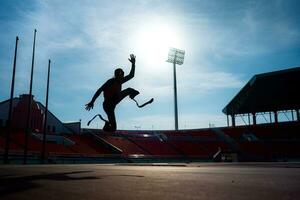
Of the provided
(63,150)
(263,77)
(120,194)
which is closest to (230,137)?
(263,77)

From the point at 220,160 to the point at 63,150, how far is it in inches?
778

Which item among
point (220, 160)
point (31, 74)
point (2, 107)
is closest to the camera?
point (31, 74)

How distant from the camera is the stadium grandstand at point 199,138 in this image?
43969 millimetres

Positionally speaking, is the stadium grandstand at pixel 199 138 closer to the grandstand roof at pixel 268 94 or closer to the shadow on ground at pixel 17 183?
the grandstand roof at pixel 268 94

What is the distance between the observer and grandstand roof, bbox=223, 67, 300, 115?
47.0 m

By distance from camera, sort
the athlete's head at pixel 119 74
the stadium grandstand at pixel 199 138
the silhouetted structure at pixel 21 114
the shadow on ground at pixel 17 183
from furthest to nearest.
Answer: the silhouetted structure at pixel 21 114, the stadium grandstand at pixel 199 138, the athlete's head at pixel 119 74, the shadow on ground at pixel 17 183

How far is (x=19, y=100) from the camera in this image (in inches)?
1954

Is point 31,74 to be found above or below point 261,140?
above

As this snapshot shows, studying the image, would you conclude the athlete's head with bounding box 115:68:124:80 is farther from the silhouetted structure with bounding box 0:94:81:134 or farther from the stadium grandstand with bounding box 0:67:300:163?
the silhouetted structure with bounding box 0:94:81:134

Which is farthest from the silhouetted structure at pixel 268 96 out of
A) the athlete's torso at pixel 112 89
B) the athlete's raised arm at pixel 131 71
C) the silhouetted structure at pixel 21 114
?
the athlete's torso at pixel 112 89

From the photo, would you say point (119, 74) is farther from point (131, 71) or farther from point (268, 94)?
point (268, 94)

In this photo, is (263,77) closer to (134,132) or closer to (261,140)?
(261,140)

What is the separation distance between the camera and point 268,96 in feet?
172

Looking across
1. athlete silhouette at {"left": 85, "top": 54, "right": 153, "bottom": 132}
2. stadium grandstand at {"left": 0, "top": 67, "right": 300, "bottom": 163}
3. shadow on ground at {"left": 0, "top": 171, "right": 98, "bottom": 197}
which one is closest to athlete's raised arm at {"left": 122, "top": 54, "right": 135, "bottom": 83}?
athlete silhouette at {"left": 85, "top": 54, "right": 153, "bottom": 132}
